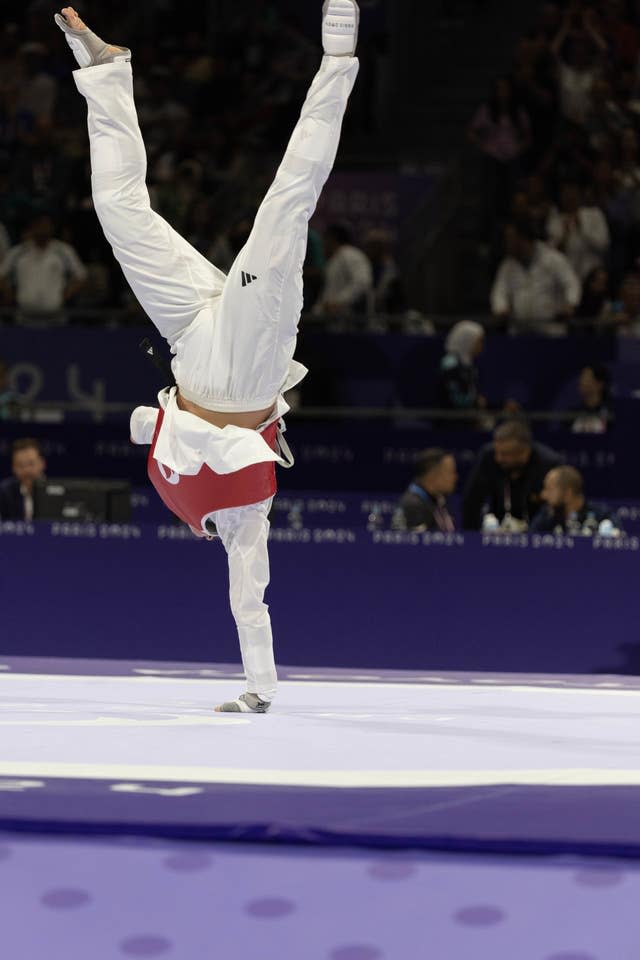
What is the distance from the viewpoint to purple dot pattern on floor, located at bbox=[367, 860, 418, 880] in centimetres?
300

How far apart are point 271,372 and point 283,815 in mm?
1741

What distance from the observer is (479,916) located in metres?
2.89

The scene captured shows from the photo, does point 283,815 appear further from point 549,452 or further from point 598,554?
point 549,452

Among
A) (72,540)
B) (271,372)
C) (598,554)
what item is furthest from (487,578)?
(271,372)

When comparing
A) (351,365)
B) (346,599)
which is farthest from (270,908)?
(351,365)

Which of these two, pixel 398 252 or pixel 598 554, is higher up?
pixel 398 252

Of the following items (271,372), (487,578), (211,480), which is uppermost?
(271,372)

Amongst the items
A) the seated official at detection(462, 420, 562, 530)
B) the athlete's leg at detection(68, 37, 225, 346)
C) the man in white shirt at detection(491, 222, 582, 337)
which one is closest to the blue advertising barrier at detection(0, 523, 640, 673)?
the seated official at detection(462, 420, 562, 530)

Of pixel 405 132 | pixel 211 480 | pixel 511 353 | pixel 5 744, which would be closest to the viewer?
pixel 5 744

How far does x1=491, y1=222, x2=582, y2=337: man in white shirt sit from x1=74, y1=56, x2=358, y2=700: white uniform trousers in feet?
21.1

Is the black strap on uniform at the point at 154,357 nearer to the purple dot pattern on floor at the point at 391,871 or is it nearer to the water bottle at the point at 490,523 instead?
the purple dot pattern on floor at the point at 391,871

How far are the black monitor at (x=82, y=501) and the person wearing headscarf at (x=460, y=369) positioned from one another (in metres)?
2.77

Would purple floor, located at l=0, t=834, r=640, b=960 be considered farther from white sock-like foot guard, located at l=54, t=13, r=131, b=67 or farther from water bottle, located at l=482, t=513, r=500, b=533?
water bottle, located at l=482, t=513, r=500, b=533

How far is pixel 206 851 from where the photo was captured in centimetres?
307
